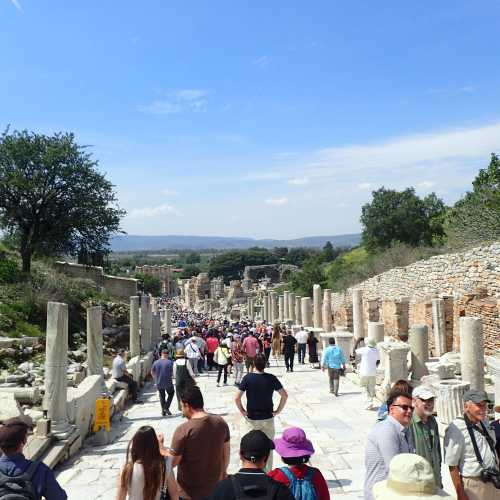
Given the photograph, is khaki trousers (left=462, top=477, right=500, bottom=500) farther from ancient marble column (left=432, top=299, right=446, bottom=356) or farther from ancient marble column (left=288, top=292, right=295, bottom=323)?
ancient marble column (left=288, top=292, right=295, bottom=323)

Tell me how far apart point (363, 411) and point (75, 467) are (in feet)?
19.5

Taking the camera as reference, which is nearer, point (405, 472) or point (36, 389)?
point (405, 472)

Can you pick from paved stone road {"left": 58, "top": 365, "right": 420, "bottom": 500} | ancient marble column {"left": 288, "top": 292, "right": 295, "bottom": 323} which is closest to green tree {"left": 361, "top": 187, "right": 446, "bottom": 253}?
ancient marble column {"left": 288, "top": 292, "right": 295, "bottom": 323}

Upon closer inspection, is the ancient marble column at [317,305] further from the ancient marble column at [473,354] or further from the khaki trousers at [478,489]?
the khaki trousers at [478,489]

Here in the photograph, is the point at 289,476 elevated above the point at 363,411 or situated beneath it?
elevated above

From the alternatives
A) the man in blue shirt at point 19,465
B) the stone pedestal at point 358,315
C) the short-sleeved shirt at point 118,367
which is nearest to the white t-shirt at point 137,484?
the man in blue shirt at point 19,465

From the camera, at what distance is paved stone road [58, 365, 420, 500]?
24.5ft

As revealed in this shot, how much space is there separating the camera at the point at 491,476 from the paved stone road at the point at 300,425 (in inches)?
87.9

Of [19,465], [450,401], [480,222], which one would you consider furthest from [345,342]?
[480,222]

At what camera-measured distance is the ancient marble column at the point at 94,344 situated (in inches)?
511

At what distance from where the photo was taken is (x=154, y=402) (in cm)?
1384

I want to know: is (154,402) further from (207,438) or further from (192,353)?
(207,438)

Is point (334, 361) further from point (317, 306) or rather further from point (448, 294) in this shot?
point (317, 306)

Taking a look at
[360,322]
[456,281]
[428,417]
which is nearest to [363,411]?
[428,417]
